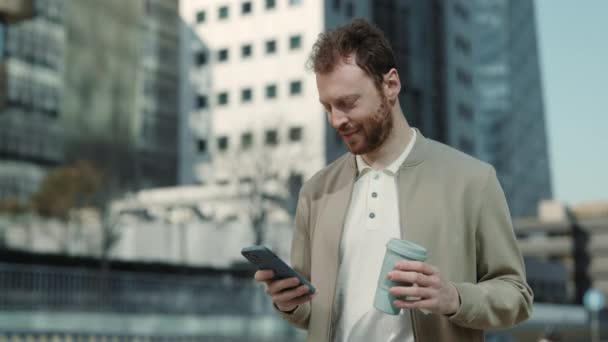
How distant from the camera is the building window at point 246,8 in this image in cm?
6181

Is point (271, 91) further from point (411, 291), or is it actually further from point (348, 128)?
point (411, 291)

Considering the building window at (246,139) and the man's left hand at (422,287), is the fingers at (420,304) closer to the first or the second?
the man's left hand at (422,287)

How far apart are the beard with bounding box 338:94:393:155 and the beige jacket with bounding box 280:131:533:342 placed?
133mm

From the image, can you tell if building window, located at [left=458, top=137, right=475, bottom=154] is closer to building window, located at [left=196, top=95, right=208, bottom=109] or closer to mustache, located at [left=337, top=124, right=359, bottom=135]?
building window, located at [left=196, top=95, right=208, bottom=109]

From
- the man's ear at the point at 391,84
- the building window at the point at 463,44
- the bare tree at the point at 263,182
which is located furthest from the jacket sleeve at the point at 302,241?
the building window at the point at 463,44

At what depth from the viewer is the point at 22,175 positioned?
51875 millimetres

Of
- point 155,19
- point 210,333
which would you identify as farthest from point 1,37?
point 210,333

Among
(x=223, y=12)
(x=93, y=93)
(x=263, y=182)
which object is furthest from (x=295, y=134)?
(x=93, y=93)

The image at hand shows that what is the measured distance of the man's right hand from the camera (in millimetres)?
2408

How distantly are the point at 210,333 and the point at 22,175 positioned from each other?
32359 millimetres

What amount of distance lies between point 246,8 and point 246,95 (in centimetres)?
686

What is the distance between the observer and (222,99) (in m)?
61.6

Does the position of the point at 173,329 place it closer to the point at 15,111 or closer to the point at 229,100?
the point at 15,111

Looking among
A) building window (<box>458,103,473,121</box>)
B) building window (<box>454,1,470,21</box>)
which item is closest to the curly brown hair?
building window (<box>458,103,473,121</box>)
